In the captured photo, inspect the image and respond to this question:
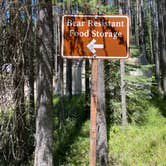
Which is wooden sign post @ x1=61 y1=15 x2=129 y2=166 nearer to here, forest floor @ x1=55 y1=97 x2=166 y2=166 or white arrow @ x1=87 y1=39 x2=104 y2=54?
white arrow @ x1=87 y1=39 x2=104 y2=54

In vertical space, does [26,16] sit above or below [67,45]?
above

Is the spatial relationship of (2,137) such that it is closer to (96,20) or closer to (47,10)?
(47,10)

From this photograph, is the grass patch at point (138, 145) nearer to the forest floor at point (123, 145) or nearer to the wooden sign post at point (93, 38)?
the forest floor at point (123, 145)

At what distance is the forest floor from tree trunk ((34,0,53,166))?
2.26 m

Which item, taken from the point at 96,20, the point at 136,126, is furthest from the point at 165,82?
the point at 96,20

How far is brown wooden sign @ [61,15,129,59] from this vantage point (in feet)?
15.2

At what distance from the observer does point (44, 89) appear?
8273 millimetres

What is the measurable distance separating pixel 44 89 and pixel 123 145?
16.8 ft

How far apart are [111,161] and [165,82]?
13.7 metres

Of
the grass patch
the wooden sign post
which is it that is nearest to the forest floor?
the grass patch

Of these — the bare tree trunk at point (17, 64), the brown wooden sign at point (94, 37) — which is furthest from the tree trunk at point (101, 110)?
the brown wooden sign at point (94, 37)

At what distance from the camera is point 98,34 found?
4.64 m

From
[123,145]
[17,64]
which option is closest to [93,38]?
[17,64]

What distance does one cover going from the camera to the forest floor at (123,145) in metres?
10.8
